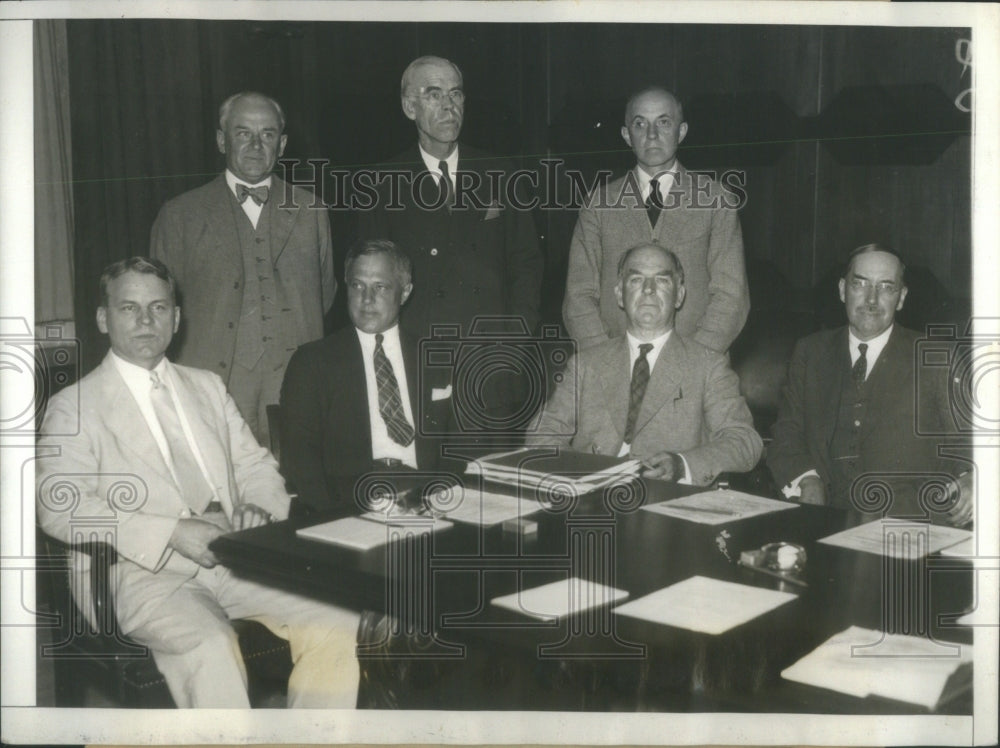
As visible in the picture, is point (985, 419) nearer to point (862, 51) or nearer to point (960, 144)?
point (960, 144)

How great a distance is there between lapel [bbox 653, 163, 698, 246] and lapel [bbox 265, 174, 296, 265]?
99 cm

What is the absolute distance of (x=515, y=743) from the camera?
2.54 meters

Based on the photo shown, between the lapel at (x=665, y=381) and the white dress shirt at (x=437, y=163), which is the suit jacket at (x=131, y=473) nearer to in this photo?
the white dress shirt at (x=437, y=163)

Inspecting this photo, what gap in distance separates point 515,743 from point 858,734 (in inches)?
37.5

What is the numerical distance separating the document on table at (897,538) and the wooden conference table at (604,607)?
3 centimetres

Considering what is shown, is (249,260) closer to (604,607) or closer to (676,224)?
(676,224)

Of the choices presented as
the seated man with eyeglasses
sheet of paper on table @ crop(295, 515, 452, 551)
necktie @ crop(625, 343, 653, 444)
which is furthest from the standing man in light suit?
sheet of paper on table @ crop(295, 515, 452, 551)

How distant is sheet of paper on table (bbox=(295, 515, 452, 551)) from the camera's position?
2121 mm

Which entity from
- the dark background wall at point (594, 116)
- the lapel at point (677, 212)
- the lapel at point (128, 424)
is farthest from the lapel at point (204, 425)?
the lapel at point (677, 212)

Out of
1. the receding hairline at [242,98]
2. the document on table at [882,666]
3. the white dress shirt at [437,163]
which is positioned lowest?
the document on table at [882,666]

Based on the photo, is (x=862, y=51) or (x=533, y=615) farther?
(x=862, y=51)

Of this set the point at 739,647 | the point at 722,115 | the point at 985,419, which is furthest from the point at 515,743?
the point at 722,115

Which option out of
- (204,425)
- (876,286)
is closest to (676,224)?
(876,286)

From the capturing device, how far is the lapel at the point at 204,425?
2.49 metres
